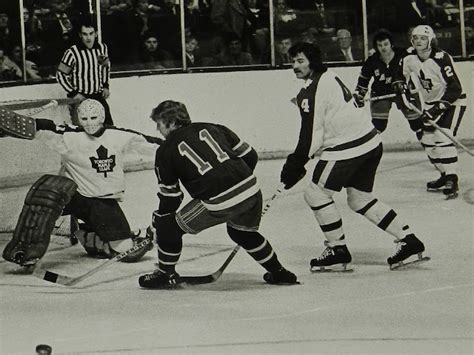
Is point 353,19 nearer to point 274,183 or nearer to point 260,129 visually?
point 260,129

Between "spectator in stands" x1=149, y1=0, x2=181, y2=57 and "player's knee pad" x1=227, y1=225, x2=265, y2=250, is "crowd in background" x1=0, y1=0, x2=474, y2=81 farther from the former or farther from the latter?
"player's knee pad" x1=227, y1=225, x2=265, y2=250

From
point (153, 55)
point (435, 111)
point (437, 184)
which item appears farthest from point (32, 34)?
point (437, 184)

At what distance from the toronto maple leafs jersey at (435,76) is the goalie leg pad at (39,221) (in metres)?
2.61

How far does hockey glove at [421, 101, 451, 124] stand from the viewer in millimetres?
7340

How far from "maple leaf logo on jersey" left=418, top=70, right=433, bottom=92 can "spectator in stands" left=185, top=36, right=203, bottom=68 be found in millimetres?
1947

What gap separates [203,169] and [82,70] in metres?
3.29

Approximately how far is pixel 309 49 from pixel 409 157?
3.82 metres

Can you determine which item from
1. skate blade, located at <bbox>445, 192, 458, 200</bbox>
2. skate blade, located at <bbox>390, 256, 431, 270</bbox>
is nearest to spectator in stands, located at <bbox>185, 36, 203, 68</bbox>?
skate blade, located at <bbox>445, 192, 458, 200</bbox>

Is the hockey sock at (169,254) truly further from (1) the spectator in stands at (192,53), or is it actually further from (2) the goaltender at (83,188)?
(1) the spectator in stands at (192,53)

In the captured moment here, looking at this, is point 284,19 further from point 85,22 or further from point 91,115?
point 91,115

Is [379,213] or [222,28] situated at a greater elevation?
[222,28]

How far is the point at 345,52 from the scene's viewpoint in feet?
30.7

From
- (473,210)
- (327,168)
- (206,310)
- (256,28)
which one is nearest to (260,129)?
(256,28)

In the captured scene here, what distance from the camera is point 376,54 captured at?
Result: 8031 millimetres
